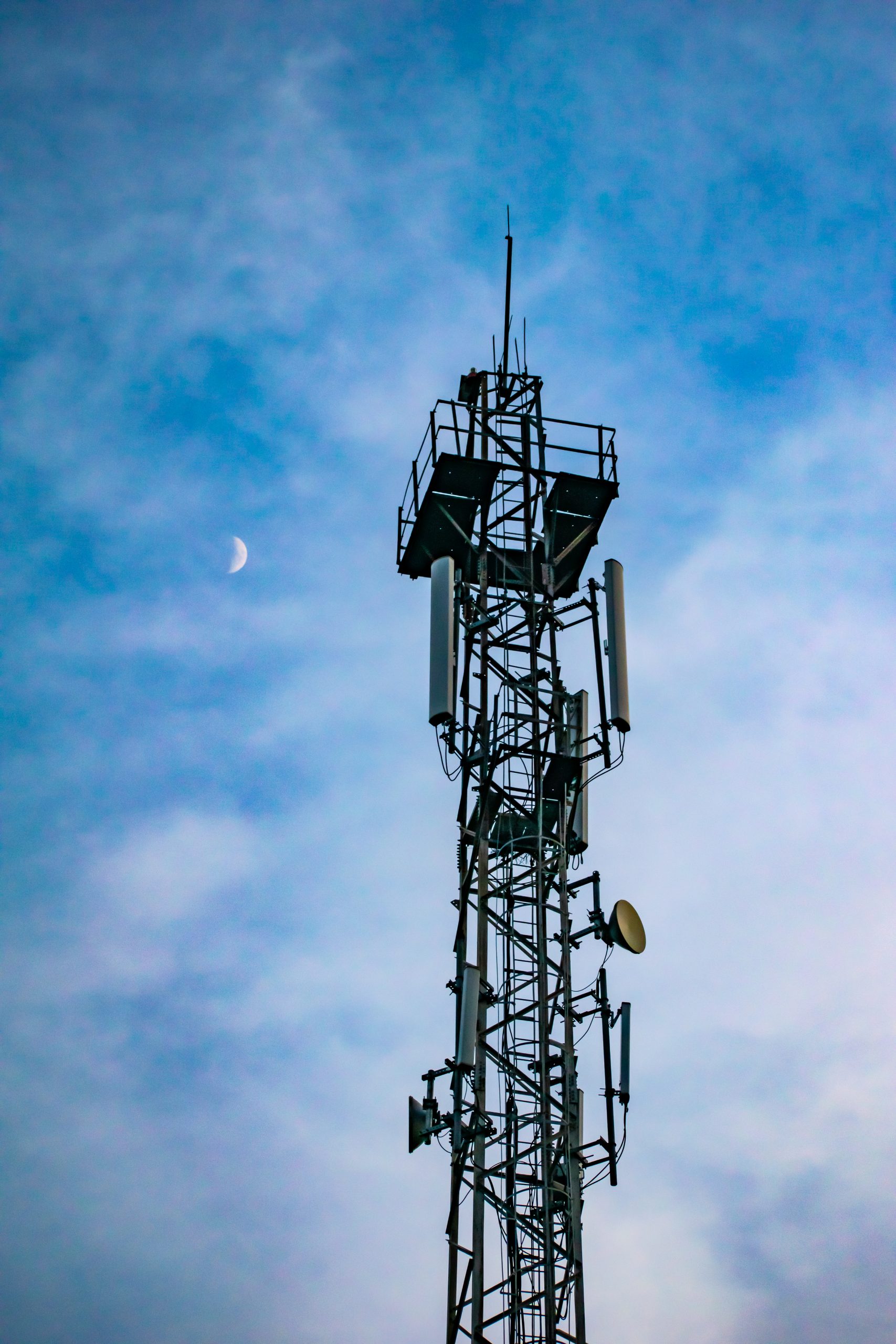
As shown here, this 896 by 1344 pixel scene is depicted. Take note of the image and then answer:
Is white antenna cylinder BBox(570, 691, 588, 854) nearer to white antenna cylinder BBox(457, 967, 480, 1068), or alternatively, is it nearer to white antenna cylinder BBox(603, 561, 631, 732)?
white antenna cylinder BBox(603, 561, 631, 732)

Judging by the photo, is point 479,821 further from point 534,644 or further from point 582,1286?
point 582,1286

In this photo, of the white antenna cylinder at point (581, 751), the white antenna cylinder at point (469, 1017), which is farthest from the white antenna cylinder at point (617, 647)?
the white antenna cylinder at point (469, 1017)

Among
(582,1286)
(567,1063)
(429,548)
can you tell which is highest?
Result: (429,548)

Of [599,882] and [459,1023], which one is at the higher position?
[599,882]

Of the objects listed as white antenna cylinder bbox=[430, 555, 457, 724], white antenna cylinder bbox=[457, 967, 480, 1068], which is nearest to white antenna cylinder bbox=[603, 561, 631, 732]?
white antenna cylinder bbox=[430, 555, 457, 724]

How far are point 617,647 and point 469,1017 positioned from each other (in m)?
6.80

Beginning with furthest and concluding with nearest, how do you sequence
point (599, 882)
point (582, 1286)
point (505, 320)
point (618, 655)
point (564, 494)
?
point (505, 320)
point (564, 494)
point (618, 655)
point (599, 882)
point (582, 1286)

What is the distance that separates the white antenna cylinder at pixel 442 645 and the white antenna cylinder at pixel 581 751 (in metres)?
2.20

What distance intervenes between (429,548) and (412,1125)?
10.1m

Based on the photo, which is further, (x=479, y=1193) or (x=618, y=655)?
(x=618, y=655)

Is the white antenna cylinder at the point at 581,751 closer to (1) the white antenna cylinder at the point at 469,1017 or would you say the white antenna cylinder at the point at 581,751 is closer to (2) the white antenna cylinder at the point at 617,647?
(2) the white antenna cylinder at the point at 617,647

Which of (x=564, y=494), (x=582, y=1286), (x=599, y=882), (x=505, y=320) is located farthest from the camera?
(x=505, y=320)

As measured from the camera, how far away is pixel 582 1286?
18.7m

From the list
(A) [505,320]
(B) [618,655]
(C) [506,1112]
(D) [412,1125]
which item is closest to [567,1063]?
(C) [506,1112]
